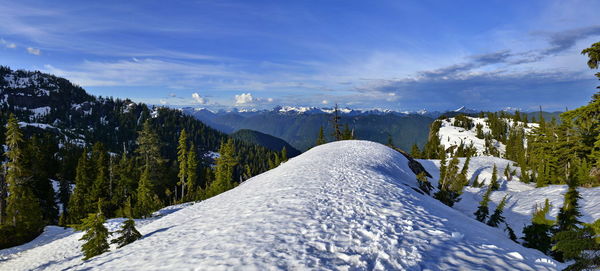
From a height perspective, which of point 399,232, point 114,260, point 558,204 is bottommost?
point 558,204

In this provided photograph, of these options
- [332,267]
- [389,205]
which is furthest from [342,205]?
[332,267]

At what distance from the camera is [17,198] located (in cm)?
3412

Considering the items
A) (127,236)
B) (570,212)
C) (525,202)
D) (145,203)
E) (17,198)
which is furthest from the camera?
(145,203)

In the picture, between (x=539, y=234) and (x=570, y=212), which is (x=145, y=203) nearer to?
(x=539, y=234)

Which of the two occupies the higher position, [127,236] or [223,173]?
[127,236]

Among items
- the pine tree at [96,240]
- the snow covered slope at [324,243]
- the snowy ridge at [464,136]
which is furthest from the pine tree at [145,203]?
the snowy ridge at [464,136]

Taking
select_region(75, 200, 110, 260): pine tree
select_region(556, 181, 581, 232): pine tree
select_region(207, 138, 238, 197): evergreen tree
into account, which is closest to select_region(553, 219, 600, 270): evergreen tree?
select_region(556, 181, 581, 232): pine tree

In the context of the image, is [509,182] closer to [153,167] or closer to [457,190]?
[457,190]

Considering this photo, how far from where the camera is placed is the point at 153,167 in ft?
181

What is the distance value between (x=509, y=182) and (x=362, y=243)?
69.7 m

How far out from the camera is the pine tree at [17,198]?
3259cm

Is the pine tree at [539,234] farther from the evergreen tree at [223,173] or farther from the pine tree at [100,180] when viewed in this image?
the pine tree at [100,180]

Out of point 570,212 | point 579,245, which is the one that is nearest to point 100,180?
point 579,245

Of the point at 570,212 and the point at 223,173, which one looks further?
the point at 223,173
